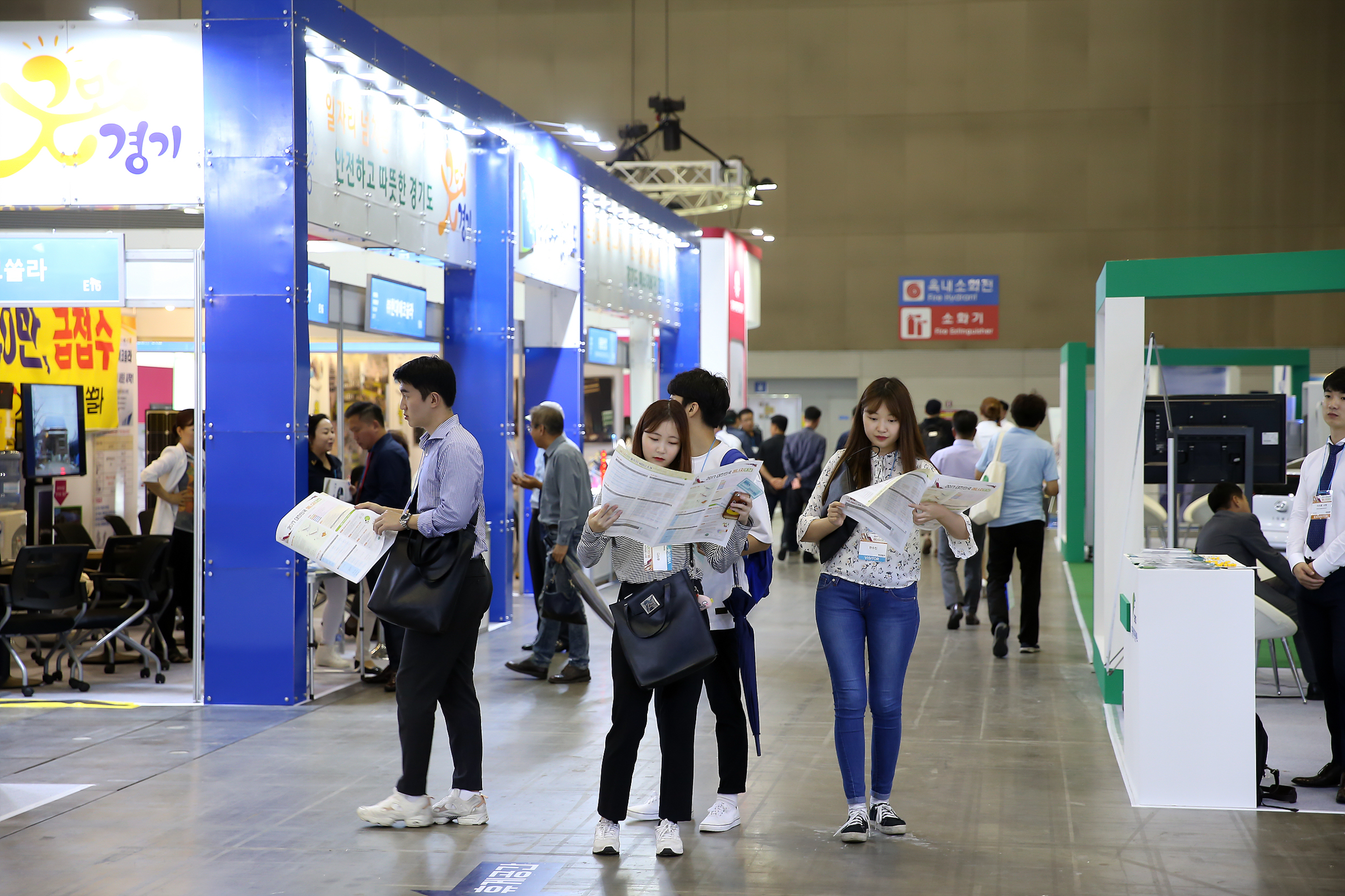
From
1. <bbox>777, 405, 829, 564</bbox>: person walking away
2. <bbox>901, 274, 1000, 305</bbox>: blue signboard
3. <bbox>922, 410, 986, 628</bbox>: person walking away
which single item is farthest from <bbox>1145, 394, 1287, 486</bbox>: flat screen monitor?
<bbox>901, 274, 1000, 305</bbox>: blue signboard

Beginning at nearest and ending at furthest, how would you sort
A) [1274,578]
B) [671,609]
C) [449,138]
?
[671,609] < [1274,578] < [449,138]

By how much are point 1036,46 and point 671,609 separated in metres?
20.2

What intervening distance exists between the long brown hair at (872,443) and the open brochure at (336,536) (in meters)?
1.54

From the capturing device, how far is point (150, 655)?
271 inches

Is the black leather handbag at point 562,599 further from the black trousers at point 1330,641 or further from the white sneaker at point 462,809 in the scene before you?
the black trousers at point 1330,641

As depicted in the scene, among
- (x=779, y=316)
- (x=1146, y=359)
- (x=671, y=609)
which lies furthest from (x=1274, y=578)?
(x=779, y=316)

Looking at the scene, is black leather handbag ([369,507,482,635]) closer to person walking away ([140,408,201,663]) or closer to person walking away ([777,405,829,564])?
person walking away ([140,408,201,663])

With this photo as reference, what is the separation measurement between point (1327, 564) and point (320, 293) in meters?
5.24

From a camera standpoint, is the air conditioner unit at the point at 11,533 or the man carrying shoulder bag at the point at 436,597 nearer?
the man carrying shoulder bag at the point at 436,597

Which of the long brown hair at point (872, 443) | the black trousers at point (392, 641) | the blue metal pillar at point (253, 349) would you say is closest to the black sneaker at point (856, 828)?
the long brown hair at point (872, 443)

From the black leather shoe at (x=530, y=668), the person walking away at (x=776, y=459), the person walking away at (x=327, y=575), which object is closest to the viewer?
the person walking away at (x=327, y=575)

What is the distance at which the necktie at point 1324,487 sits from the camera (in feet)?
15.1

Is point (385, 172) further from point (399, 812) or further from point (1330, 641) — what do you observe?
point (1330, 641)

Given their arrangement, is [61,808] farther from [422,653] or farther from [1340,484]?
[1340,484]
